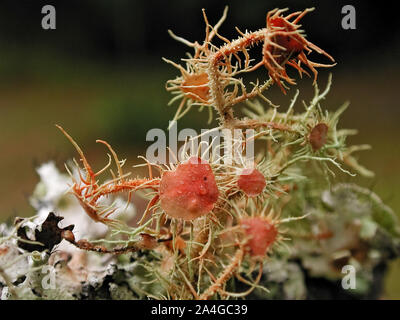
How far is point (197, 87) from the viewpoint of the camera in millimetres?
399

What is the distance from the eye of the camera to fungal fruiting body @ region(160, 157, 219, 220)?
34cm

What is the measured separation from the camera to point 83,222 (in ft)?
1.80

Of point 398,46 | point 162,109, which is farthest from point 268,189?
point 398,46

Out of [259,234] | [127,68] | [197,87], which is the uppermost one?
[127,68]

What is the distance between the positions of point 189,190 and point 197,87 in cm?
10

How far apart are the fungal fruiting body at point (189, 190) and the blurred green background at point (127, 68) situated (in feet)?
4.30

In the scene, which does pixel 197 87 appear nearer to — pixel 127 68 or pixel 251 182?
pixel 251 182

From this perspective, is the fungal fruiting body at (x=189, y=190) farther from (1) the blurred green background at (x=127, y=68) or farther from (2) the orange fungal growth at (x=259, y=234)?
(1) the blurred green background at (x=127, y=68)

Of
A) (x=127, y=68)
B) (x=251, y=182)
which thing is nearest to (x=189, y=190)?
(x=251, y=182)

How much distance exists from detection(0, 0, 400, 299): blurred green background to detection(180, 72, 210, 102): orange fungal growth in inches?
48.7

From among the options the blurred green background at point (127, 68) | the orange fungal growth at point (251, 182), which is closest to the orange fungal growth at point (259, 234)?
the orange fungal growth at point (251, 182)

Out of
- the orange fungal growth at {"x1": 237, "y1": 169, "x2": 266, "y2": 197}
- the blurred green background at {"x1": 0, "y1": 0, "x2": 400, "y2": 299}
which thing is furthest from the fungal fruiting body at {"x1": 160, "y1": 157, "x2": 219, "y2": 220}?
the blurred green background at {"x1": 0, "y1": 0, "x2": 400, "y2": 299}

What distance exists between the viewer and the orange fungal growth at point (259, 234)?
0.40 metres

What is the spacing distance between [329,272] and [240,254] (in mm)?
197
